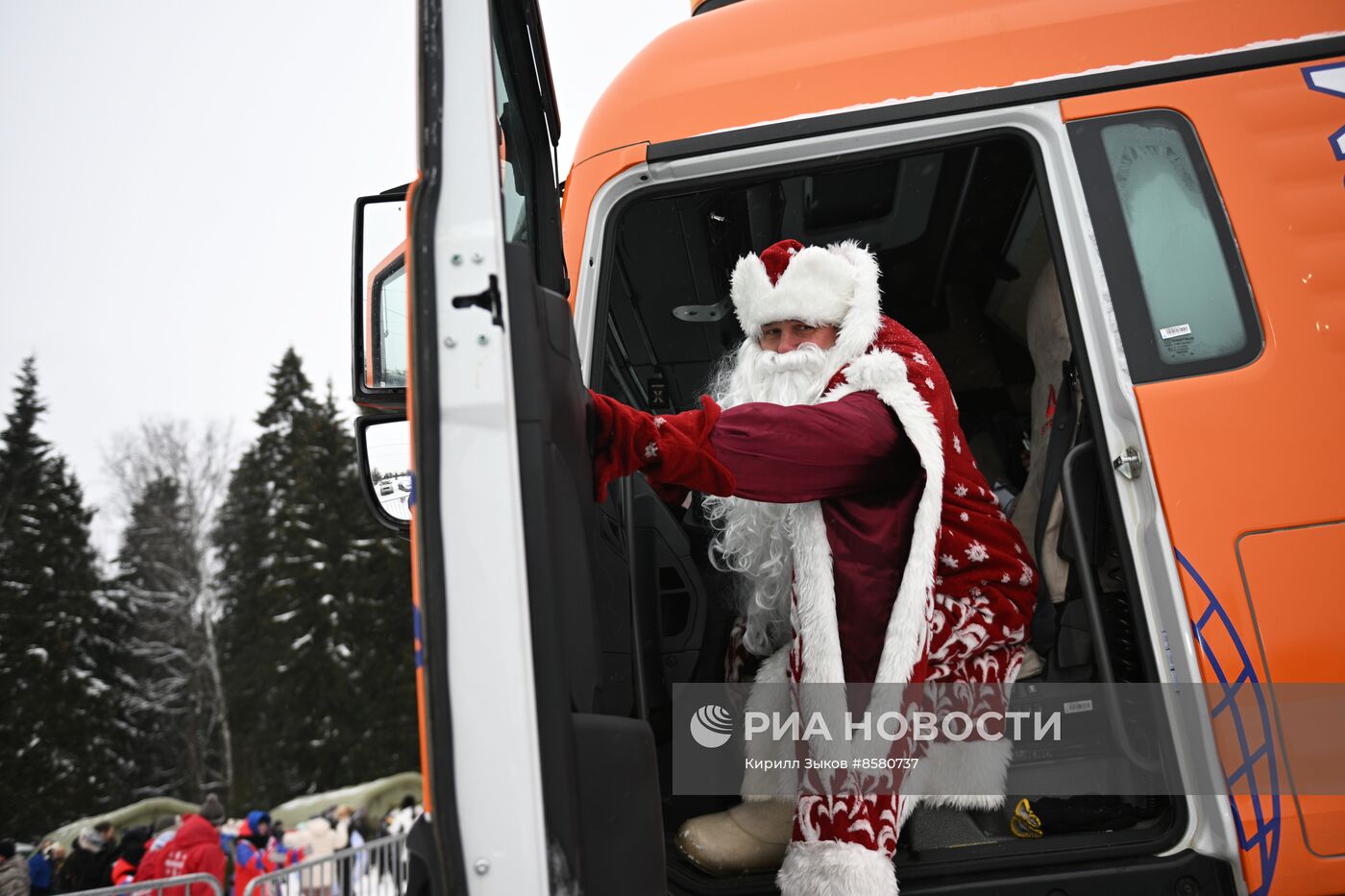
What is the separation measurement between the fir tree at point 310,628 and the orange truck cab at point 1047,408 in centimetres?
1997

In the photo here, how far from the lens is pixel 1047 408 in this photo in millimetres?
2605

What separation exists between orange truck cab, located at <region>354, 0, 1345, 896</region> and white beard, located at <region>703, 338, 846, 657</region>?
28 cm

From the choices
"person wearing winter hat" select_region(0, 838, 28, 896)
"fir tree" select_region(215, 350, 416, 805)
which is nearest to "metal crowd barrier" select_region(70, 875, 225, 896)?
"person wearing winter hat" select_region(0, 838, 28, 896)

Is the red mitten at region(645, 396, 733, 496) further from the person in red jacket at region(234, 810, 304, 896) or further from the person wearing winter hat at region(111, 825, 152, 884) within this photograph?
the person wearing winter hat at region(111, 825, 152, 884)

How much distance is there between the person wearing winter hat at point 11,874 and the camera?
712 centimetres

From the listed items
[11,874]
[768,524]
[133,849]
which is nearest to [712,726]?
[768,524]

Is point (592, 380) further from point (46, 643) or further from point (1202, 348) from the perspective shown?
point (46, 643)

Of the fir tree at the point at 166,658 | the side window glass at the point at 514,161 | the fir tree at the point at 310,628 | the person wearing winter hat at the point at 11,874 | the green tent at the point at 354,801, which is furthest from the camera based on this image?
the fir tree at the point at 166,658

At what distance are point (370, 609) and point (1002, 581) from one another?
2195 cm

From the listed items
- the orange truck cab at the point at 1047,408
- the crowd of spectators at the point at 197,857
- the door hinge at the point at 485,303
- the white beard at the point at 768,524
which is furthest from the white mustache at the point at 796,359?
the crowd of spectators at the point at 197,857

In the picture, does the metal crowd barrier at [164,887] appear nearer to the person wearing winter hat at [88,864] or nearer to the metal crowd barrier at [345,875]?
the metal crowd barrier at [345,875]

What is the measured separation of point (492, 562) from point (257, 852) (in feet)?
34.5

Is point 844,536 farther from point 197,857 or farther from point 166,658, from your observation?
point 166,658

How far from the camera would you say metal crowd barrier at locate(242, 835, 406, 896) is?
22.6ft
